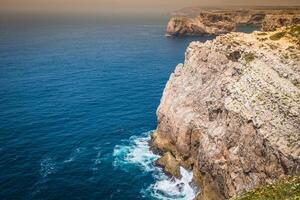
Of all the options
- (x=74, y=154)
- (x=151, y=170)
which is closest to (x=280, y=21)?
(x=151, y=170)

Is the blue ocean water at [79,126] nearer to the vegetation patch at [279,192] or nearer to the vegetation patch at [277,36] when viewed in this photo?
the vegetation patch at [279,192]

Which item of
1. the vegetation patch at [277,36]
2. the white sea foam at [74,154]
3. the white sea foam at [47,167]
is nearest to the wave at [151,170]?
the white sea foam at [74,154]

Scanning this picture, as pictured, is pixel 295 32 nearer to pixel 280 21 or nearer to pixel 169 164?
pixel 169 164

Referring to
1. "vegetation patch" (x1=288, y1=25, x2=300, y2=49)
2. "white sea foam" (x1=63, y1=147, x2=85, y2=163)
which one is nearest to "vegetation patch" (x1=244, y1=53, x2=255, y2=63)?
"vegetation patch" (x1=288, y1=25, x2=300, y2=49)

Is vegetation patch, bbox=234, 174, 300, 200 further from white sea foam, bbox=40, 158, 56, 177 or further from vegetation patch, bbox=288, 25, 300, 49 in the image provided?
white sea foam, bbox=40, 158, 56, 177

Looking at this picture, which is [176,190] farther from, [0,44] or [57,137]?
[0,44]
